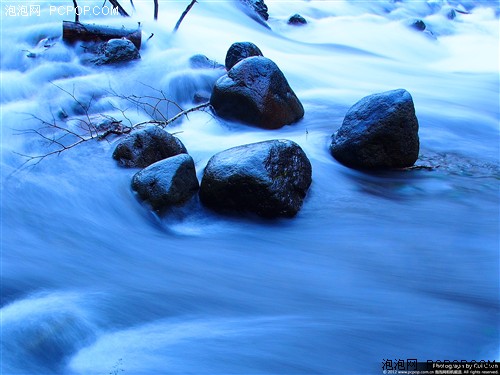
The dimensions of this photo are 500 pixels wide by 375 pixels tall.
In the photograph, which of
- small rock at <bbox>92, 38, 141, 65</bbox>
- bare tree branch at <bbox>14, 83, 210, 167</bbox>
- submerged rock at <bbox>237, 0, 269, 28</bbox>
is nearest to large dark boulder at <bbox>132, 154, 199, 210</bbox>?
bare tree branch at <bbox>14, 83, 210, 167</bbox>

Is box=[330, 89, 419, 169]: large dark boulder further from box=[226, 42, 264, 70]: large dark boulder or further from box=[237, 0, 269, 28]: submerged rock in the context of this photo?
box=[237, 0, 269, 28]: submerged rock

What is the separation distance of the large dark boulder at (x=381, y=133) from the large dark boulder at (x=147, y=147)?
1.51 metres

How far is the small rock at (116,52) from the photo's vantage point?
6.14 meters

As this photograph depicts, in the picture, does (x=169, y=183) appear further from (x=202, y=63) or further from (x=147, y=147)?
(x=202, y=63)

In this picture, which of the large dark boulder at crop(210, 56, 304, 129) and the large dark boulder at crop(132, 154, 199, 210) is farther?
the large dark boulder at crop(210, 56, 304, 129)

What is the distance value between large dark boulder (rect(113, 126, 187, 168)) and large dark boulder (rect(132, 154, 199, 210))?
0.36 meters

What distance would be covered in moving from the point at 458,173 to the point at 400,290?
1937 millimetres

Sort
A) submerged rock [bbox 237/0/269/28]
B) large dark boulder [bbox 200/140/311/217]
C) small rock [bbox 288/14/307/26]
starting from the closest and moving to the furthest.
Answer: large dark boulder [bbox 200/140/311/217] < submerged rock [bbox 237/0/269/28] < small rock [bbox 288/14/307/26]

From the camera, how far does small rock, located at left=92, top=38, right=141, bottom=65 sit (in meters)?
6.14

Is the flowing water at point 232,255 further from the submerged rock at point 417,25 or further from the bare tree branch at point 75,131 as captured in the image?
the submerged rock at point 417,25

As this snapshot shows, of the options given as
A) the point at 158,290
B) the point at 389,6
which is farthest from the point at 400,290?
the point at 389,6

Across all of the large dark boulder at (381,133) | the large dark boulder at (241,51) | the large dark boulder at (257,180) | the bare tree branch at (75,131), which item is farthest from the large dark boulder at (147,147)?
the large dark boulder at (241,51)

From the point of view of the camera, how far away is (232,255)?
10.3ft

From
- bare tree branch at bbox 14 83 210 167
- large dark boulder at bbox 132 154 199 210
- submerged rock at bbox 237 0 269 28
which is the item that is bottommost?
bare tree branch at bbox 14 83 210 167
